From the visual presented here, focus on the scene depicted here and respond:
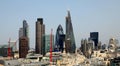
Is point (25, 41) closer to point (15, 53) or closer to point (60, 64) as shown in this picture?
point (15, 53)

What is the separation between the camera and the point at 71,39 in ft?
374

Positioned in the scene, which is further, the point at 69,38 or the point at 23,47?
the point at 69,38

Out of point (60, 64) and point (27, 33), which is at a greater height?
point (27, 33)

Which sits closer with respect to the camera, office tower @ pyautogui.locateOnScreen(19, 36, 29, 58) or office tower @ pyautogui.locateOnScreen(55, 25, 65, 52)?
office tower @ pyautogui.locateOnScreen(19, 36, 29, 58)

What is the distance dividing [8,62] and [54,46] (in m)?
52.3

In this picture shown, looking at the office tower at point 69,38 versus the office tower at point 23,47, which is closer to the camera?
the office tower at point 23,47

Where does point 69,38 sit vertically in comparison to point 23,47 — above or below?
above

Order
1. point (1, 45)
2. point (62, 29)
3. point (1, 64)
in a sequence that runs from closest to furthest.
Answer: point (1, 64) → point (1, 45) → point (62, 29)

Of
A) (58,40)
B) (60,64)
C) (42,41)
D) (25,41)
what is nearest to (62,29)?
(58,40)

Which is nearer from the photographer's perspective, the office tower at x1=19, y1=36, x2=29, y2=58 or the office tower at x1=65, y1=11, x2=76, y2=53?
the office tower at x1=19, y1=36, x2=29, y2=58

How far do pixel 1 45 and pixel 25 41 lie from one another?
6.98m

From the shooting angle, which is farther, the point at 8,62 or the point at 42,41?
the point at 42,41

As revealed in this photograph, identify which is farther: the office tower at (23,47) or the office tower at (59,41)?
the office tower at (59,41)

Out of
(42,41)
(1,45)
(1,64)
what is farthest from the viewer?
(42,41)
